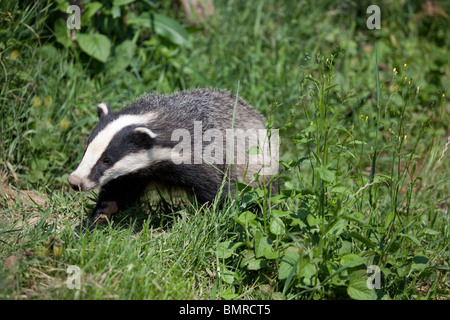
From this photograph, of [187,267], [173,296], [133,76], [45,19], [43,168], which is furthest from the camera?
[133,76]

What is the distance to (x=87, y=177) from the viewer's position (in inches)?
147

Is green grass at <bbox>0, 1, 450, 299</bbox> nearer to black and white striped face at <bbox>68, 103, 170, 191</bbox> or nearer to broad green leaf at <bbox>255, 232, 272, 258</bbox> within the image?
broad green leaf at <bbox>255, 232, 272, 258</bbox>

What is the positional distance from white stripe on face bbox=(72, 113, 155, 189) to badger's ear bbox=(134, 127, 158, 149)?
0.50 ft

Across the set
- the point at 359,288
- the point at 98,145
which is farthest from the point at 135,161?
the point at 359,288

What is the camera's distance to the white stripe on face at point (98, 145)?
3738mm

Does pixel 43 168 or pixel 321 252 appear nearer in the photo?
pixel 321 252

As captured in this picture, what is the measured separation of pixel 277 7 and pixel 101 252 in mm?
5281

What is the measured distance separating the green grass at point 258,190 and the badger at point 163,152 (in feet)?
0.73

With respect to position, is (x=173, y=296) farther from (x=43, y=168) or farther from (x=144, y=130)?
(x=43, y=168)

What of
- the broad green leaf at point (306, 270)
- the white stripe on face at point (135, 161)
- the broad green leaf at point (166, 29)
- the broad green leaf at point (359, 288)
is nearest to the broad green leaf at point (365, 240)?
the broad green leaf at point (359, 288)

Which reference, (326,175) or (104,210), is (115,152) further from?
(326,175)

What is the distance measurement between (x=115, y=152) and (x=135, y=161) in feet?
0.64

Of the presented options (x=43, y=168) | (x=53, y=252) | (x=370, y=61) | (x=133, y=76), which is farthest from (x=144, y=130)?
(x=370, y=61)

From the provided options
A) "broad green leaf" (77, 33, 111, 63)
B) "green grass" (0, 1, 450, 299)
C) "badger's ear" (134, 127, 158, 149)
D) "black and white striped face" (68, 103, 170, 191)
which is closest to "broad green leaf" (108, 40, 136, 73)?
"green grass" (0, 1, 450, 299)
